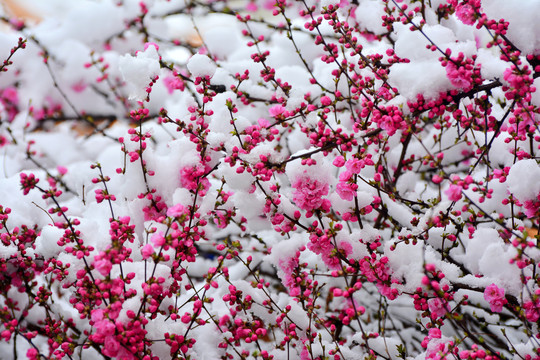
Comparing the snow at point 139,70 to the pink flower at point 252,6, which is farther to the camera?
the pink flower at point 252,6

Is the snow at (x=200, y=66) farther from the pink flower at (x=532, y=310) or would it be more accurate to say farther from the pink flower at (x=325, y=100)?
the pink flower at (x=532, y=310)

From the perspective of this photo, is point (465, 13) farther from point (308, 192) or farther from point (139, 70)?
point (139, 70)

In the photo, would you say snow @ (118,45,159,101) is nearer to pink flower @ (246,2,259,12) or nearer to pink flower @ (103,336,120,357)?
pink flower @ (103,336,120,357)

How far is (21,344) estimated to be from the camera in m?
3.26

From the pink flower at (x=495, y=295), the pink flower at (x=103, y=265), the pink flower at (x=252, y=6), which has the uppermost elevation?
the pink flower at (x=252, y=6)

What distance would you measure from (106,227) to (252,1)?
3475 millimetres

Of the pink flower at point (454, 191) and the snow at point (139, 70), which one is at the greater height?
the snow at point (139, 70)

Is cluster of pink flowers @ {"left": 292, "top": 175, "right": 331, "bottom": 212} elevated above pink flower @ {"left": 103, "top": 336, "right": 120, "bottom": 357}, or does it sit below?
above

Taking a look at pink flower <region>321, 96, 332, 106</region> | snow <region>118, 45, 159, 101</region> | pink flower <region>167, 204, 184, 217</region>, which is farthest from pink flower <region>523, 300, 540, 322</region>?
snow <region>118, 45, 159, 101</region>

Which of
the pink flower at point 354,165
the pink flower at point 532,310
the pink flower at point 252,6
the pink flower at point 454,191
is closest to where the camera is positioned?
the pink flower at point 454,191

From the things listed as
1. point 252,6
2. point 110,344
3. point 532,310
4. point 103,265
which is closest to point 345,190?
point 532,310

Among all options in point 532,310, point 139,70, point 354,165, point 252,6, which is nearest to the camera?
point 532,310

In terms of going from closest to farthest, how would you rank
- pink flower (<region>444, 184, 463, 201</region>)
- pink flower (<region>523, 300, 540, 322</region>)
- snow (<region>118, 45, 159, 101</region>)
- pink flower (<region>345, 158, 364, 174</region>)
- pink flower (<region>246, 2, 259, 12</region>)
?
pink flower (<region>444, 184, 463, 201</region>), pink flower (<region>523, 300, 540, 322</region>), pink flower (<region>345, 158, 364, 174</region>), snow (<region>118, 45, 159, 101</region>), pink flower (<region>246, 2, 259, 12</region>)

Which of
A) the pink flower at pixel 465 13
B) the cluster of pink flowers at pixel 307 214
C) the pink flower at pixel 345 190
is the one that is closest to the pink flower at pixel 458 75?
the cluster of pink flowers at pixel 307 214
